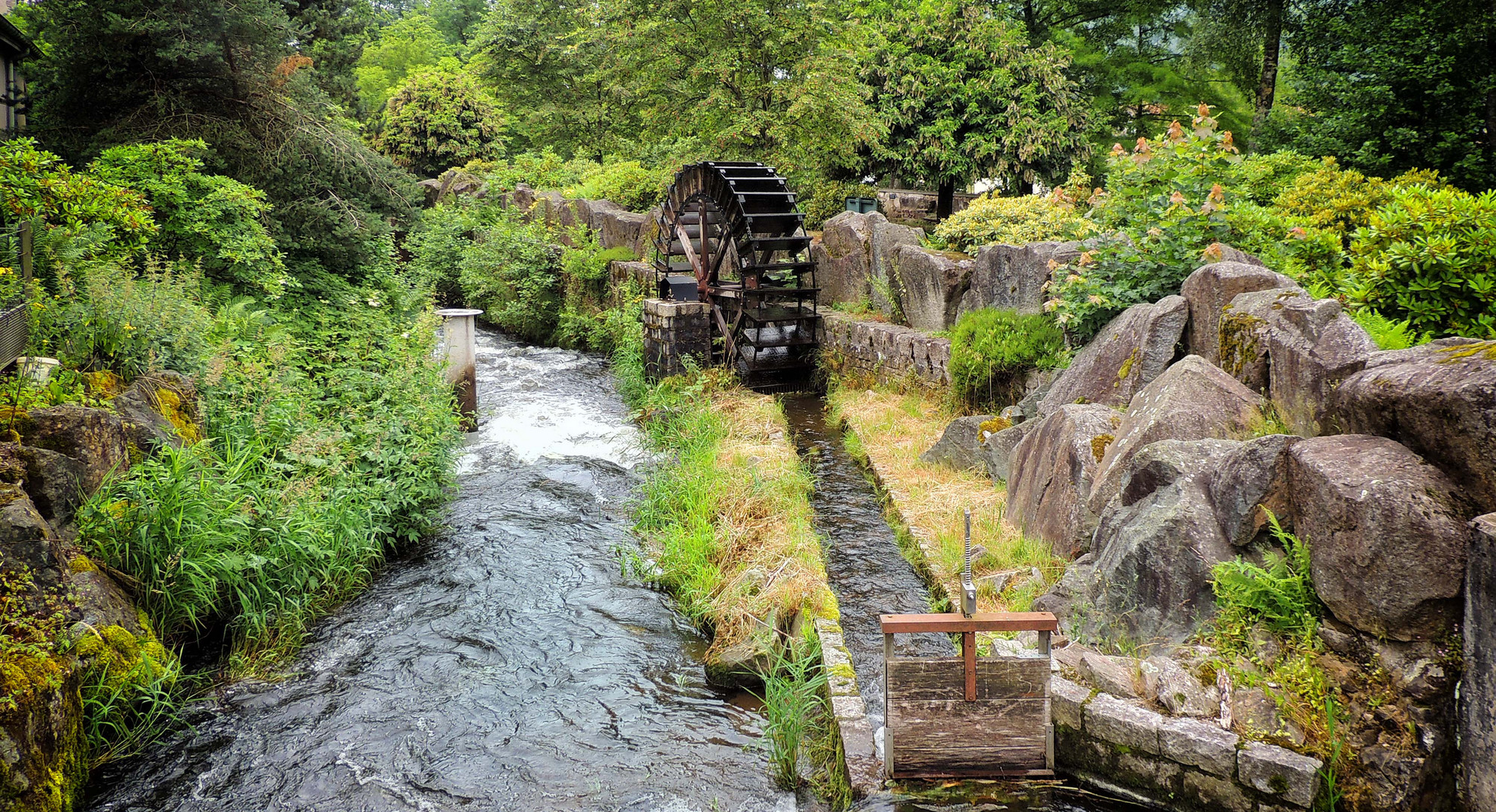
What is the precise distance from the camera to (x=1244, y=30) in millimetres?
16141

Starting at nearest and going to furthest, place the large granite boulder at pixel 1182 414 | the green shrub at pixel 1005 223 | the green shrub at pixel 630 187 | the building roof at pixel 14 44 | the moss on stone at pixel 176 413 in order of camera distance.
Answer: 1. the large granite boulder at pixel 1182 414
2. the moss on stone at pixel 176 413
3. the building roof at pixel 14 44
4. the green shrub at pixel 1005 223
5. the green shrub at pixel 630 187

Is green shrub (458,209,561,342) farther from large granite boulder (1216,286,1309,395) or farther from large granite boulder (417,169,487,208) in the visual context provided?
large granite boulder (1216,286,1309,395)

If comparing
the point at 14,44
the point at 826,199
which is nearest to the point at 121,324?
the point at 14,44

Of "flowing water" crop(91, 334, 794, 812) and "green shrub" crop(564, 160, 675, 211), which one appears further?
"green shrub" crop(564, 160, 675, 211)

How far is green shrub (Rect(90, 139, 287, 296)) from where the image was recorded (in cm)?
788

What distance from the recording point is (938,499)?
720cm

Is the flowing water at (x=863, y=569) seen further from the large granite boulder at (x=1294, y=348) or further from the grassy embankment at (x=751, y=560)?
the large granite boulder at (x=1294, y=348)

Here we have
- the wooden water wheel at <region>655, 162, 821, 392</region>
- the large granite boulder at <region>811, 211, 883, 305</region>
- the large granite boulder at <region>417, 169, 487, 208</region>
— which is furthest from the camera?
the large granite boulder at <region>417, 169, 487, 208</region>

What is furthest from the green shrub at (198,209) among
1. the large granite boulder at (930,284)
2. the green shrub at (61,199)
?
the large granite boulder at (930,284)

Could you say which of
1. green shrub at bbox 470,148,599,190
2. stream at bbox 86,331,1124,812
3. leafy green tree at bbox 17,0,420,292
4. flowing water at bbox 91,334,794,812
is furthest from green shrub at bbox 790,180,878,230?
flowing water at bbox 91,334,794,812

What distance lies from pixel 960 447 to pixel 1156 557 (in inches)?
137

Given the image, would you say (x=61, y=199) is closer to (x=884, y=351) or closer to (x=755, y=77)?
(x=884, y=351)

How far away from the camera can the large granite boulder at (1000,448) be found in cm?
738

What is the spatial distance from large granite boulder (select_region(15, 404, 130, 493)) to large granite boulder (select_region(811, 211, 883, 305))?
29.5 ft
